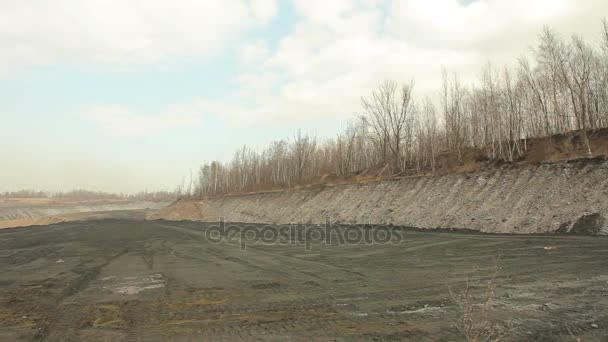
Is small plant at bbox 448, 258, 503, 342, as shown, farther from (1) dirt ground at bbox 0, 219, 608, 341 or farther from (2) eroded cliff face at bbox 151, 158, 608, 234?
(2) eroded cliff face at bbox 151, 158, 608, 234

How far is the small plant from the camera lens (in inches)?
230

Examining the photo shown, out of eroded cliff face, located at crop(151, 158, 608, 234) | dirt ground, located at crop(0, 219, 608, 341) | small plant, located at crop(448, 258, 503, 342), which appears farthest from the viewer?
eroded cliff face, located at crop(151, 158, 608, 234)

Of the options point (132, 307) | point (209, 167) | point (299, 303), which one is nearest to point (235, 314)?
point (299, 303)

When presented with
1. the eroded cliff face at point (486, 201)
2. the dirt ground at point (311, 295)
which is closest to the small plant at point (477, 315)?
the dirt ground at point (311, 295)

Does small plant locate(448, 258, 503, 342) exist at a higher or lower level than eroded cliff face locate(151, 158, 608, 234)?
lower

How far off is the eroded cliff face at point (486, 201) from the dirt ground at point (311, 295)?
4360mm

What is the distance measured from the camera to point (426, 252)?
19.1 m

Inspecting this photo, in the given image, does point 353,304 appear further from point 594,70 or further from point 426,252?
point 594,70

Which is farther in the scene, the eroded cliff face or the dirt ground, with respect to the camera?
the eroded cliff face

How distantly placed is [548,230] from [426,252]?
30.0 ft

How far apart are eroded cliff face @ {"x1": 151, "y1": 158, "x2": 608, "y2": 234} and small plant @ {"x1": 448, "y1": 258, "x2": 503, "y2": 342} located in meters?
14.8

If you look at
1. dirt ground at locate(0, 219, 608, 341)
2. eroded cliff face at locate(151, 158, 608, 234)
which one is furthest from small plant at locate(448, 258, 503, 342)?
eroded cliff face at locate(151, 158, 608, 234)

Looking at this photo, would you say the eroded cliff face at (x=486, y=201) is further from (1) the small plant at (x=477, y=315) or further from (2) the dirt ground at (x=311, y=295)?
(1) the small plant at (x=477, y=315)

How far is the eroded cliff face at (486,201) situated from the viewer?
23.8m
